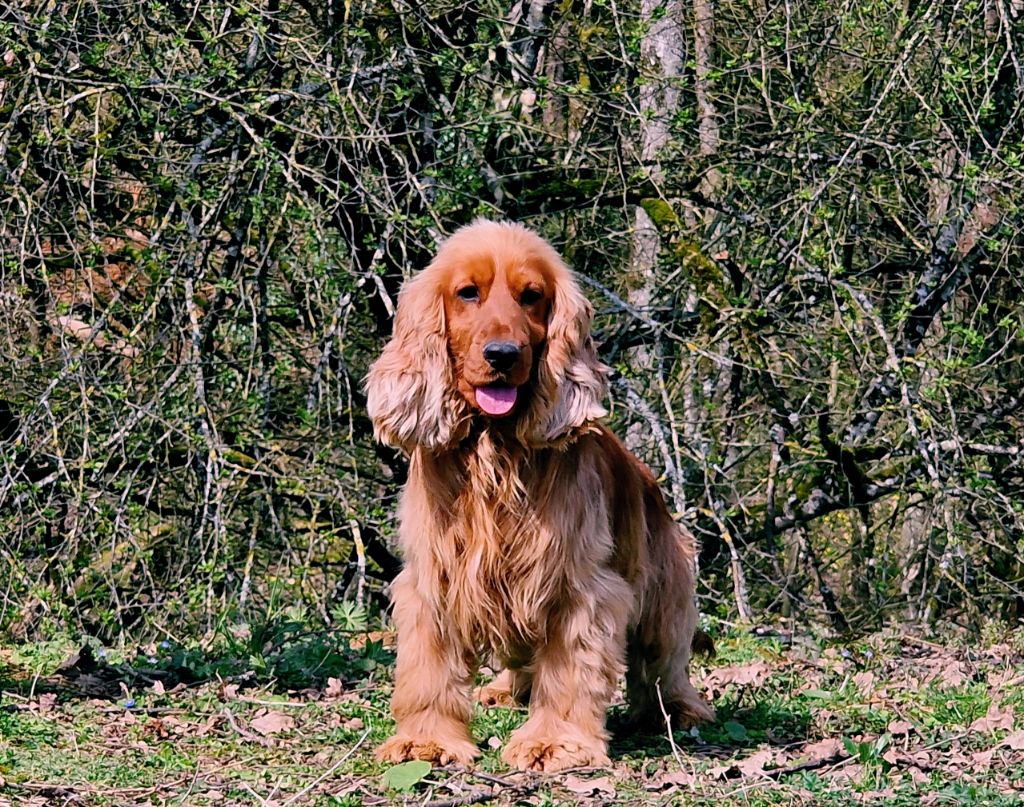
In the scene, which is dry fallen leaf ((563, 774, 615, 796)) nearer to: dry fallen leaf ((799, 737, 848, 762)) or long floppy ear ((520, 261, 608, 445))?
dry fallen leaf ((799, 737, 848, 762))

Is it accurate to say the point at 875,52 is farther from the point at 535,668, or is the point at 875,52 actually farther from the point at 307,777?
the point at 307,777

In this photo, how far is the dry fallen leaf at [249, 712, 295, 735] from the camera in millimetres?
5242

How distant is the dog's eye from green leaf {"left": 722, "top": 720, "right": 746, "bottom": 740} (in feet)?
5.30

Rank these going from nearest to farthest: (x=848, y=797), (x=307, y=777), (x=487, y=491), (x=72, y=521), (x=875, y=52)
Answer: (x=848, y=797) → (x=307, y=777) → (x=487, y=491) → (x=72, y=521) → (x=875, y=52)

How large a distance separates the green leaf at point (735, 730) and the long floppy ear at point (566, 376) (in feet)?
4.00

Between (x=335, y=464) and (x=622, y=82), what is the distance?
251cm

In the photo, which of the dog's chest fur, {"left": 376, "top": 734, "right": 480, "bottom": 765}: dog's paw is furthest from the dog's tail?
{"left": 376, "top": 734, "right": 480, "bottom": 765}: dog's paw

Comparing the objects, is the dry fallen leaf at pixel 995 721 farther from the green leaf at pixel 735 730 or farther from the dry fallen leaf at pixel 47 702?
the dry fallen leaf at pixel 47 702

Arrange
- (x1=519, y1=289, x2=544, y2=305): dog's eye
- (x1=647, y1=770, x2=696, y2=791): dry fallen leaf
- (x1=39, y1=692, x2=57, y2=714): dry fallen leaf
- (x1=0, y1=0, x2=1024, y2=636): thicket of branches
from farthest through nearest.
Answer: (x1=0, y1=0, x2=1024, y2=636): thicket of branches
(x1=39, y1=692, x2=57, y2=714): dry fallen leaf
(x1=519, y1=289, x2=544, y2=305): dog's eye
(x1=647, y1=770, x2=696, y2=791): dry fallen leaf

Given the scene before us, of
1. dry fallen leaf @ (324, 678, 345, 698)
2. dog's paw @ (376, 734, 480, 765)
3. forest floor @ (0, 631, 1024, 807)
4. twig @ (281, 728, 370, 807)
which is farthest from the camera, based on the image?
dry fallen leaf @ (324, 678, 345, 698)

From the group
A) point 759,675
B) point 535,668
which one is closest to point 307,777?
point 535,668

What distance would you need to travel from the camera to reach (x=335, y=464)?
8.41 metres

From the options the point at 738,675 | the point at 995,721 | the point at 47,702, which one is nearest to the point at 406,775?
the point at 47,702

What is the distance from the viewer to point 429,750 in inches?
185
